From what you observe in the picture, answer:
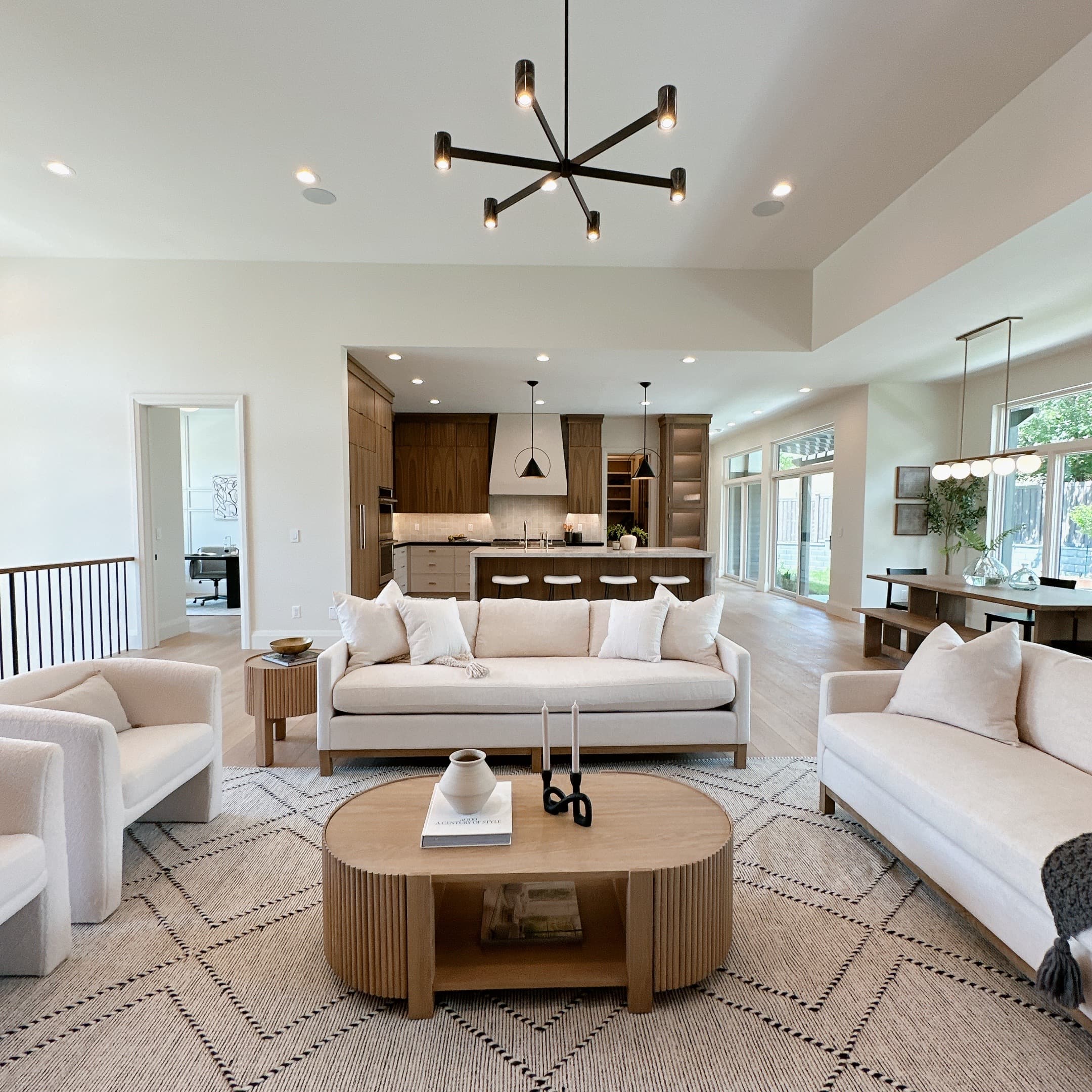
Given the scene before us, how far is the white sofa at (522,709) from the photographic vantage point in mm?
2910

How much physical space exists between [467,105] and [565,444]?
641cm

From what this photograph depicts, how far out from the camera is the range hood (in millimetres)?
9453

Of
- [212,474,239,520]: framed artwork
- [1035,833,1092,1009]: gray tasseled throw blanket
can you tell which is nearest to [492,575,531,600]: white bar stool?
[1035,833,1092,1009]: gray tasseled throw blanket

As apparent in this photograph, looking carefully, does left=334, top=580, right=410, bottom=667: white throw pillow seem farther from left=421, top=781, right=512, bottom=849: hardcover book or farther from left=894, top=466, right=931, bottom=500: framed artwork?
left=894, top=466, right=931, bottom=500: framed artwork

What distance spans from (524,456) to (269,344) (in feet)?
14.9

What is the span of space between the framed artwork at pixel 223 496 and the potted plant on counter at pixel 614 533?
6.23 meters

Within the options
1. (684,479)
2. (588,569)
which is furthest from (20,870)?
(684,479)

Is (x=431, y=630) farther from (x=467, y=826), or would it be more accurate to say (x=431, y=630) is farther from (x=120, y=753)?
(x=467, y=826)

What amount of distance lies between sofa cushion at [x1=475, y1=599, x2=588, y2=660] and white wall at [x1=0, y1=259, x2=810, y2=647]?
274cm

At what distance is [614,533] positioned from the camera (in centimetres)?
872

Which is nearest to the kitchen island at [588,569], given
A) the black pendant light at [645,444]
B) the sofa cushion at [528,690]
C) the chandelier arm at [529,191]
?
the black pendant light at [645,444]

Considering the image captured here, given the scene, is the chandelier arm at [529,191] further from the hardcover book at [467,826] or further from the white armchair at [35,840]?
the white armchair at [35,840]

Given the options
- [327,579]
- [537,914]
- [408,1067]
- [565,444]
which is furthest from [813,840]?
[565,444]

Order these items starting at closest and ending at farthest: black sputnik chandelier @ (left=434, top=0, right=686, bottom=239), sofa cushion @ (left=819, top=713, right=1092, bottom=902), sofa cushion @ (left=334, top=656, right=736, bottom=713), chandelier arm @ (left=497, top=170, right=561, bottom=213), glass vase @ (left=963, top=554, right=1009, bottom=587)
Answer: sofa cushion @ (left=819, top=713, right=1092, bottom=902) → black sputnik chandelier @ (left=434, top=0, right=686, bottom=239) → chandelier arm @ (left=497, top=170, right=561, bottom=213) → sofa cushion @ (left=334, top=656, right=736, bottom=713) → glass vase @ (left=963, top=554, right=1009, bottom=587)
